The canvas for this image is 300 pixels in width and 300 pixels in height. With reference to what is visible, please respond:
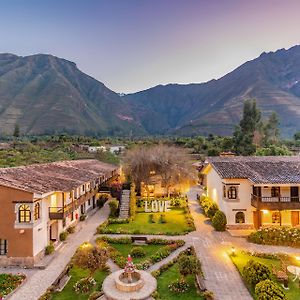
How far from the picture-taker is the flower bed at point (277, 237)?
27.4 meters

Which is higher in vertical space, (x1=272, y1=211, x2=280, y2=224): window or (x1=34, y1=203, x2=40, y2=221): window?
(x1=34, y1=203, x2=40, y2=221): window

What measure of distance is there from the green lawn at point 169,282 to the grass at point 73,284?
391cm

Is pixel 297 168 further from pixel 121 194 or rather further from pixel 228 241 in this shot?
pixel 121 194

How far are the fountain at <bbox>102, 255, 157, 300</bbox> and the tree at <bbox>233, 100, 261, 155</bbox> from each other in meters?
62.8

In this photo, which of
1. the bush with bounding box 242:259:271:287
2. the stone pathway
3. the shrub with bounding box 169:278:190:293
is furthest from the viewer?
the stone pathway

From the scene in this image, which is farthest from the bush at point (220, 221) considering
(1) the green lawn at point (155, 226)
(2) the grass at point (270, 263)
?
(2) the grass at point (270, 263)

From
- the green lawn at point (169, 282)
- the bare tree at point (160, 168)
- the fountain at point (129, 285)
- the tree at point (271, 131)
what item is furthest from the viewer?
the tree at point (271, 131)

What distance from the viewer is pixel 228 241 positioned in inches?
1138

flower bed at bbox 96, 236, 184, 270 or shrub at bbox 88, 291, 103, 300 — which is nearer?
shrub at bbox 88, 291, 103, 300

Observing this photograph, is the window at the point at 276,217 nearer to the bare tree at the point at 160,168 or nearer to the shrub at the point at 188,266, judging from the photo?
the shrub at the point at 188,266

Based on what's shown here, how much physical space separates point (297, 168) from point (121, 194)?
75.6ft

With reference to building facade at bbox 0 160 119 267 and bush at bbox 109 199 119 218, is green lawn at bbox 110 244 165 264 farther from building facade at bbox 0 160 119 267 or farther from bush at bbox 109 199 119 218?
bush at bbox 109 199 119 218

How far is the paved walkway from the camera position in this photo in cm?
1858

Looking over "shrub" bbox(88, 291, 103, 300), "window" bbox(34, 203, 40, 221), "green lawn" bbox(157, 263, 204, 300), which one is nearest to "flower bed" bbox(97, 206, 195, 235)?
"window" bbox(34, 203, 40, 221)
